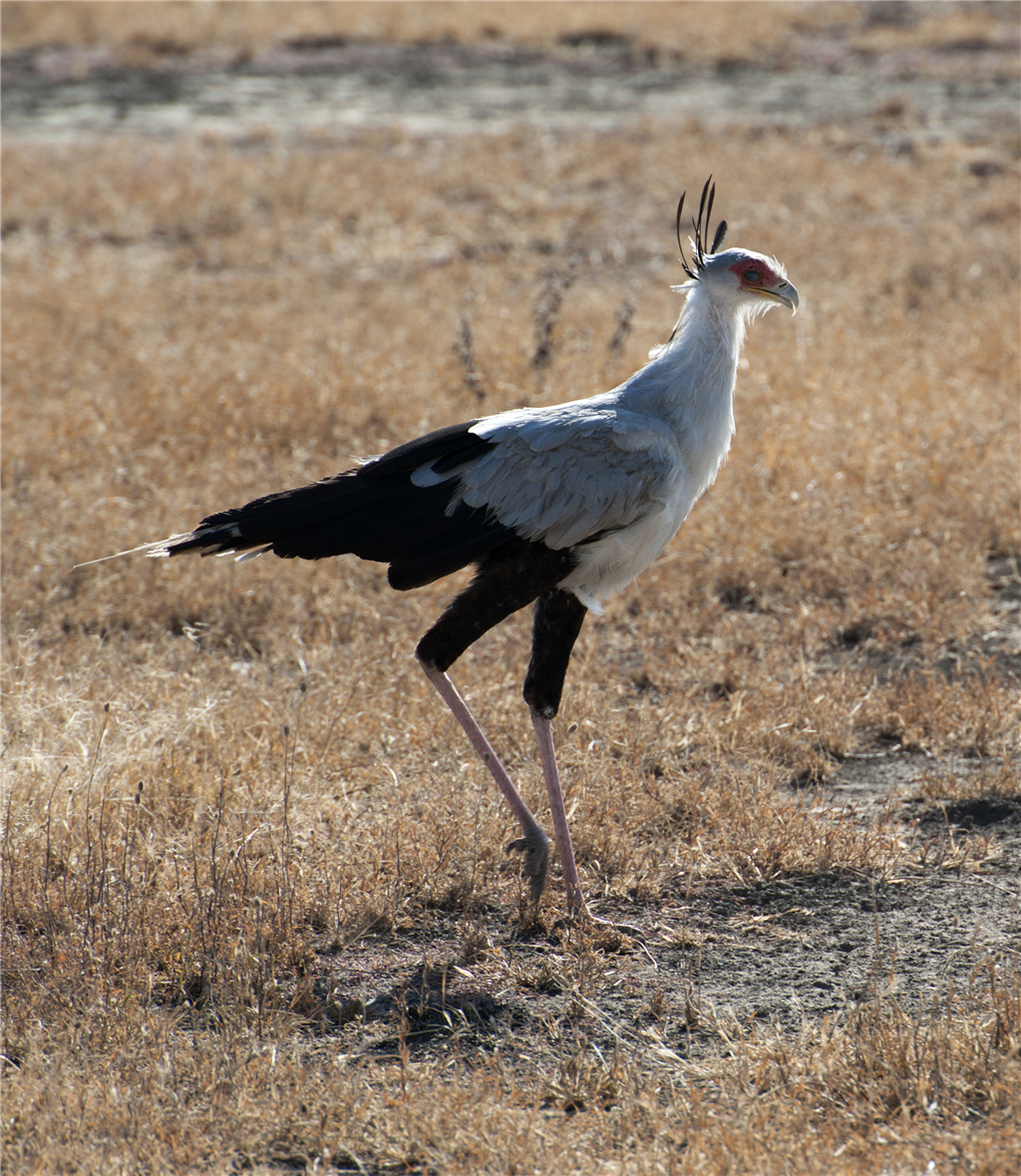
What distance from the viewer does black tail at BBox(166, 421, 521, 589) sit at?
384 centimetres

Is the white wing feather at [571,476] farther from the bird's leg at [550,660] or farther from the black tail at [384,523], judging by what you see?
the bird's leg at [550,660]

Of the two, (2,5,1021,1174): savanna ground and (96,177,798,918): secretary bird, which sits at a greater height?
(96,177,798,918): secretary bird

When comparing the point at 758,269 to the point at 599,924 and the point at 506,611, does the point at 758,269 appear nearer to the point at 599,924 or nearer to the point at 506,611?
the point at 506,611

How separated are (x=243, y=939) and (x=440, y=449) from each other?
162 cm

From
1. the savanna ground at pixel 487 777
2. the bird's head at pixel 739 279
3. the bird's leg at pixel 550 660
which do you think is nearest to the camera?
the savanna ground at pixel 487 777

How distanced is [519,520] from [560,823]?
3.24ft

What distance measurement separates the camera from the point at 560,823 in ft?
13.1

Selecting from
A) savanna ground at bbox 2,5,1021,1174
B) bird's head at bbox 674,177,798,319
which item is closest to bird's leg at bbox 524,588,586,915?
savanna ground at bbox 2,5,1021,1174

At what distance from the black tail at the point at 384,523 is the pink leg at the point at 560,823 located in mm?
650

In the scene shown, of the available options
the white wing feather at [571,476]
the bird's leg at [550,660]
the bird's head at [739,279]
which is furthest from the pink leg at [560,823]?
the bird's head at [739,279]

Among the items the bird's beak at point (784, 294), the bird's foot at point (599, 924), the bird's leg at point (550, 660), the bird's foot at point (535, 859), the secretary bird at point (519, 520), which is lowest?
the bird's foot at point (599, 924)

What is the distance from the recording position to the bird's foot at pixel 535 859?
12.8 ft

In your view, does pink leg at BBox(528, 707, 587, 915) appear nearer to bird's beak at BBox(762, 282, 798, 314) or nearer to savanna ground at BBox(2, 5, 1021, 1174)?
savanna ground at BBox(2, 5, 1021, 1174)

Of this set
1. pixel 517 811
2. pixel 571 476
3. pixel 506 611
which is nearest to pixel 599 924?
pixel 517 811
